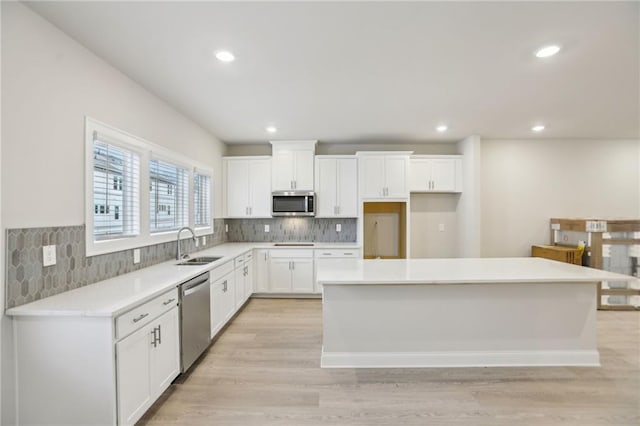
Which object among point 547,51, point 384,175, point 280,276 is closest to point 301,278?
point 280,276

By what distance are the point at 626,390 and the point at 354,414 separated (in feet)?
7.29

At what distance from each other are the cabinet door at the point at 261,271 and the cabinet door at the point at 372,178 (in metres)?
1.92

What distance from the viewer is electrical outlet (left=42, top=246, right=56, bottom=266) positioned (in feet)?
6.05

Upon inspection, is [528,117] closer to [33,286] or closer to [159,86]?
[159,86]

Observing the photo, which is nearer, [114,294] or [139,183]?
[114,294]

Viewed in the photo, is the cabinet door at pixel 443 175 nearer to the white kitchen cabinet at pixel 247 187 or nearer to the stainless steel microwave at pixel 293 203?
the stainless steel microwave at pixel 293 203

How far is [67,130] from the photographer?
2.03 metres

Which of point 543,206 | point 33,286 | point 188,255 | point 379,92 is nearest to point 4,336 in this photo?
point 33,286

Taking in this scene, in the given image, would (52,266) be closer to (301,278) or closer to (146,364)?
(146,364)

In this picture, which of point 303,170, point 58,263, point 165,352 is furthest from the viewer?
point 303,170

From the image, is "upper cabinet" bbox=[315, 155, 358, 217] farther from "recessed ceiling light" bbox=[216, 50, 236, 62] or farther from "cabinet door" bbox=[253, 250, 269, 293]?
"recessed ceiling light" bbox=[216, 50, 236, 62]

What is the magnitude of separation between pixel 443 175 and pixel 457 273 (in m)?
2.90

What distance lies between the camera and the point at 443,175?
513cm

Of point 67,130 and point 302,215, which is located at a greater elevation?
point 67,130
